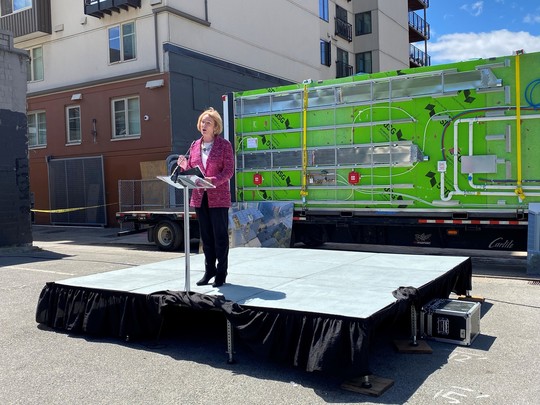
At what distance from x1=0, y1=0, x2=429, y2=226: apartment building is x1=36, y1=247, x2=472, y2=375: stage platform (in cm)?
1320

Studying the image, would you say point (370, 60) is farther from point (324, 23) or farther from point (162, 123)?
point (162, 123)

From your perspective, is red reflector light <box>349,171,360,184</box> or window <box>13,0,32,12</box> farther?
window <box>13,0,32,12</box>

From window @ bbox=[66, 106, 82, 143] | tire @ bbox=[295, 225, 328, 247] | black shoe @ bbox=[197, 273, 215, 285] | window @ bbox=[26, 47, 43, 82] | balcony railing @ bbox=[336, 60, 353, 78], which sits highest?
balcony railing @ bbox=[336, 60, 353, 78]

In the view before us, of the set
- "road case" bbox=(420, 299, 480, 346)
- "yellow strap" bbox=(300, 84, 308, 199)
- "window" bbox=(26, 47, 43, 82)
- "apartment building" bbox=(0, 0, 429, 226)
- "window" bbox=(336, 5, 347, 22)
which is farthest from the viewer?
"window" bbox=(336, 5, 347, 22)

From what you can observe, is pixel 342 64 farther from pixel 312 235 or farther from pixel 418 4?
pixel 312 235

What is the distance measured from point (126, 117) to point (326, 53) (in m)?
13.4

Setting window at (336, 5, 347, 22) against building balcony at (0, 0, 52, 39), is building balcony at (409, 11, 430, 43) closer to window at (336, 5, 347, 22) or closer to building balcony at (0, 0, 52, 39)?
window at (336, 5, 347, 22)

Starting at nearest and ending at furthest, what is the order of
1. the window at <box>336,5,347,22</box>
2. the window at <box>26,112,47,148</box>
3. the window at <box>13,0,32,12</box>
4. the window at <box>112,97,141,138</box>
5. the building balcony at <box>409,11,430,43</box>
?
the window at <box>112,97,141,138</box>
the window at <box>13,0,32,12</box>
the window at <box>26,112,47,148</box>
the window at <box>336,5,347,22</box>
the building balcony at <box>409,11,430,43</box>

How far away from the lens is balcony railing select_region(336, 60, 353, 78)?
3084 cm

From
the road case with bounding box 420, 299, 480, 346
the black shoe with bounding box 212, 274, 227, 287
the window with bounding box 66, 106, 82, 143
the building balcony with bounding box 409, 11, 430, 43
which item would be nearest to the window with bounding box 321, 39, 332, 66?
the building balcony with bounding box 409, 11, 430, 43

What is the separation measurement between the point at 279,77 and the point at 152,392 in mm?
22019

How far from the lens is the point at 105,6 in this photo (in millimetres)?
20047

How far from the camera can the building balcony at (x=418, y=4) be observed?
37.6 m

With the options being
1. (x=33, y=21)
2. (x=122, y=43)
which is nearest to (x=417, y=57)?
(x=122, y=43)
